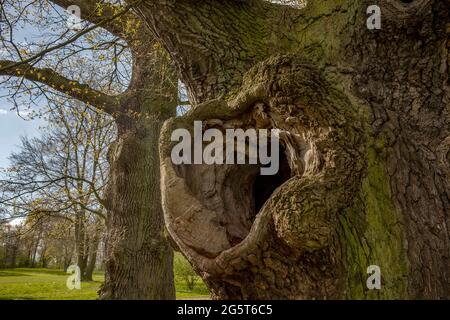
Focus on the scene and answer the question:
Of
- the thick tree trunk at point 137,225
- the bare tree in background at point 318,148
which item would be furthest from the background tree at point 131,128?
the bare tree in background at point 318,148

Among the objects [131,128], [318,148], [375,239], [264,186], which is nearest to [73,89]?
[131,128]

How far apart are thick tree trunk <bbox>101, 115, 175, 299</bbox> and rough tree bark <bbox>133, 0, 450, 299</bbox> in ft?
11.4

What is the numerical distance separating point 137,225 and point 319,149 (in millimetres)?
4430

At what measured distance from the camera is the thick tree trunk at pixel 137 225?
224 inches

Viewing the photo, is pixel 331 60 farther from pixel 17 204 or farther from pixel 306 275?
pixel 17 204

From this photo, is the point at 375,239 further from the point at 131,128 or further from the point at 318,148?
the point at 131,128

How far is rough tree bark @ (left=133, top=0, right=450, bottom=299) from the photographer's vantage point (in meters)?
1.90

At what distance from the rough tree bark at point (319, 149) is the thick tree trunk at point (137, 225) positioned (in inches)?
137

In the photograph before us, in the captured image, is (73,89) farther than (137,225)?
Yes

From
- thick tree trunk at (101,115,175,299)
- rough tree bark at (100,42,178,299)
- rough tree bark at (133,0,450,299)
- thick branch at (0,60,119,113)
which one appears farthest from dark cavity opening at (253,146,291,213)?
thick branch at (0,60,119,113)

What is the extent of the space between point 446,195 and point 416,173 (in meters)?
0.24

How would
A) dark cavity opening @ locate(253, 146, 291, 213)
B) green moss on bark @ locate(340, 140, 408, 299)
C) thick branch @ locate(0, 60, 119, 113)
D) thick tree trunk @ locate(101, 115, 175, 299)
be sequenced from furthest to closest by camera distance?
thick branch @ locate(0, 60, 119, 113), thick tree trunk @ locate(101, 115, 175, 299), dark cavity opening @ locate(253, 146, 291, 213), green moss on bark @ locate(340, 140, 408, 299)

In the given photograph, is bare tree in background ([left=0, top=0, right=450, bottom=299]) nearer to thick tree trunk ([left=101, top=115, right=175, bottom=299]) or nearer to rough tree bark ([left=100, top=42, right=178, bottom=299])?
rough tree bark ([left=100, top=42, right=178, bottom=299])

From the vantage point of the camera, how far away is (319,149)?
2.06m
